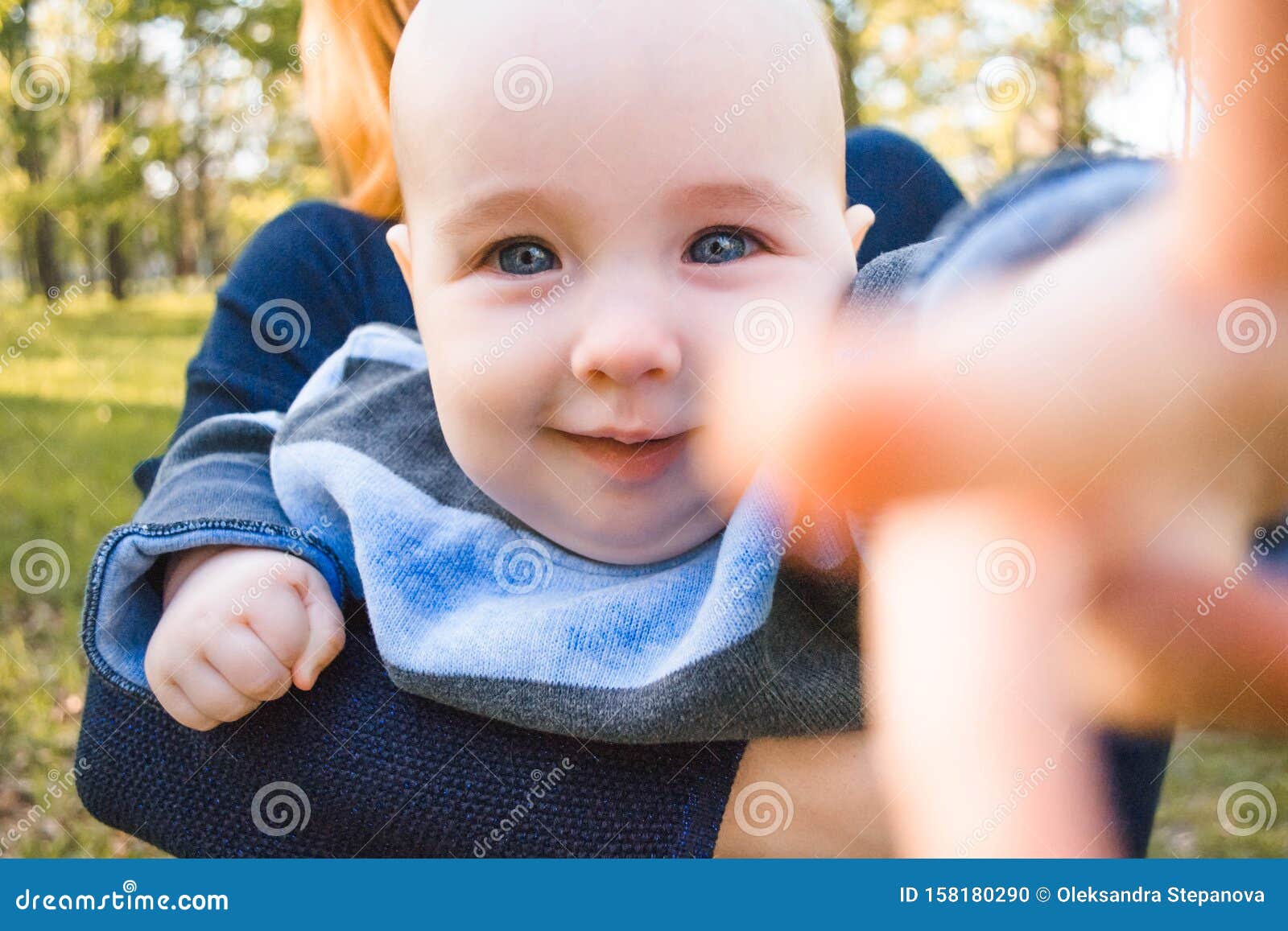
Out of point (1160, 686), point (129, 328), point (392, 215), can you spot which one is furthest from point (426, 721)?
point (129, 328)

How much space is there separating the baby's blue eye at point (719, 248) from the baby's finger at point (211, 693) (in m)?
0.62

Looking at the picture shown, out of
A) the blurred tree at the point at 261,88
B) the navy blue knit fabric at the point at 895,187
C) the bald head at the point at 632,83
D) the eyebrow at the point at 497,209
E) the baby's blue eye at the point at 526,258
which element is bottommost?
the blurred tree at the point at 261,88

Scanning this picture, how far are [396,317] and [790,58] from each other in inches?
33.6

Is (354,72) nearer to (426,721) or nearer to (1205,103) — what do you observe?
(426,721)

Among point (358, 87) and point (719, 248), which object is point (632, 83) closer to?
point (719, 248)

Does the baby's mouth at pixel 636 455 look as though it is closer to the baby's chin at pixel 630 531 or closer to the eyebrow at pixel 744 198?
the baby's chin at pixel 630 531

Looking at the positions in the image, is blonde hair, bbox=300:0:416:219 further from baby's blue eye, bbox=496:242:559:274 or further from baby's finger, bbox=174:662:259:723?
baby's finger, bbox=174:662:259:723

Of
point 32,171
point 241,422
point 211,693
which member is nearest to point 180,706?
point 211,693

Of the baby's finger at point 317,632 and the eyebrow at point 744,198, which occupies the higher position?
the eyebrow at point 744,198

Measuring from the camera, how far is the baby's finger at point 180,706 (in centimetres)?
107

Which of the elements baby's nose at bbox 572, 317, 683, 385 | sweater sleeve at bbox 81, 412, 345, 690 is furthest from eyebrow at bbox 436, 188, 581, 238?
sweater sleeve at bbox 81, 412, 345, 690

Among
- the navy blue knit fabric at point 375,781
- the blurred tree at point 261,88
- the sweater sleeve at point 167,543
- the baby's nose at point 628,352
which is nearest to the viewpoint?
the baby's nose at point 628,352

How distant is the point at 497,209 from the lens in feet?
3.07

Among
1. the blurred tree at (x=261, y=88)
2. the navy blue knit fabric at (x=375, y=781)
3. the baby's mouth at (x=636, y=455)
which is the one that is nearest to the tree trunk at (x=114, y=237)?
the blurred tree at (x=261, y=88)
